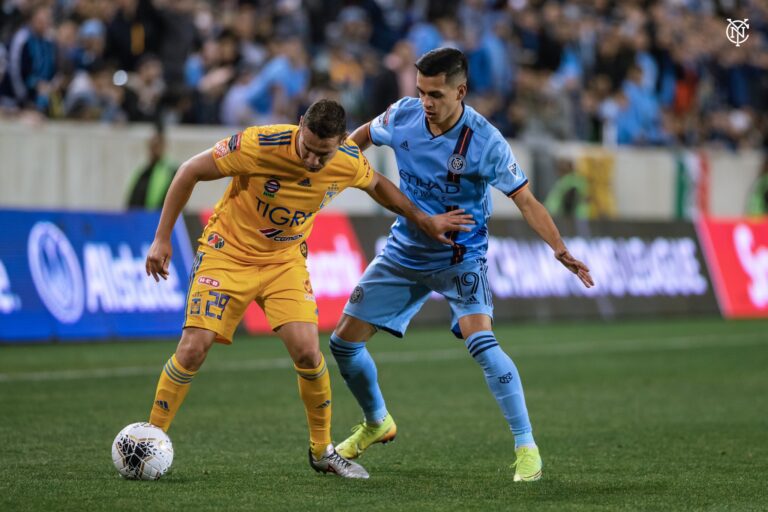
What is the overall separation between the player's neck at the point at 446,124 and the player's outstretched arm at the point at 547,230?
1.91 ft

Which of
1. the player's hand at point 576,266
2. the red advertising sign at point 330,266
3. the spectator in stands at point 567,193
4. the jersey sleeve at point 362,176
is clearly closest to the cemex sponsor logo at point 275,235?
the jersey sleeve at point 362,176

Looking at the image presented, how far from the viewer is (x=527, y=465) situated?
7254mm

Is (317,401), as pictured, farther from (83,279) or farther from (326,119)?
(83,279)

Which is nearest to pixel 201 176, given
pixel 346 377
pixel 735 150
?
pixel 346 377

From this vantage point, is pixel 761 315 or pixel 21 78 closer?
pixel 21 78

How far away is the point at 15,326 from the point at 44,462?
710cm

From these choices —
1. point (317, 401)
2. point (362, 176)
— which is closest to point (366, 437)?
point (317, 401)

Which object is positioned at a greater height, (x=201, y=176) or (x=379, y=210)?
(x=201, y=176)

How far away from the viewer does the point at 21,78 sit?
16.2m

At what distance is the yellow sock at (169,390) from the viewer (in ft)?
23.5

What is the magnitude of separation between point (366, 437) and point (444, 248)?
1.31 metres

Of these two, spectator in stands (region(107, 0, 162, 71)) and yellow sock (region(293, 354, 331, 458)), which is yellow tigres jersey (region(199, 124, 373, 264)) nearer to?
yellow sock (region(293, 354, 331, 458))

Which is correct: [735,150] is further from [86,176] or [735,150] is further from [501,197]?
[86,176]

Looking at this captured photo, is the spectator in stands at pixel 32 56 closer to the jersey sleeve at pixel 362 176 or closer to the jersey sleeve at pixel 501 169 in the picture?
the jersey sleeve at pixel 362 176
